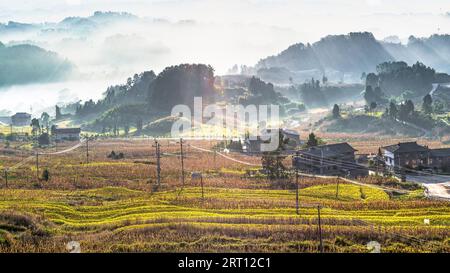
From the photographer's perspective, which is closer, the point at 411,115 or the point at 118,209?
the point at 118,209

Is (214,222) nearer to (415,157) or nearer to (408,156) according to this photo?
(408,156)

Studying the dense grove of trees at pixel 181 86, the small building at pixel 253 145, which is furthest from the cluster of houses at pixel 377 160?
the dense grove of trees at pixel 181 86

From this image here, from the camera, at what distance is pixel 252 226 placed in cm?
3178

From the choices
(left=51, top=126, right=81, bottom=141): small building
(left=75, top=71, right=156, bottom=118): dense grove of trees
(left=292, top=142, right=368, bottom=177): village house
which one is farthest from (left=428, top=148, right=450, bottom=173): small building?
(left=75, top=71, right=156, bottom=118): dense grove of trees

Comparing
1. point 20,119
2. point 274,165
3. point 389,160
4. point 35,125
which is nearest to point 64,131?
point 35,125

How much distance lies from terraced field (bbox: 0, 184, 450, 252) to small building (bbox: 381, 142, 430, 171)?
18.1m

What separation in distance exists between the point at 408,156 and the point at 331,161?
33.4 feet

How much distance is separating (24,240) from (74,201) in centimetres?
1447

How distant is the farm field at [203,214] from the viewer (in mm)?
28609

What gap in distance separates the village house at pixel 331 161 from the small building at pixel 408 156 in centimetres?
440

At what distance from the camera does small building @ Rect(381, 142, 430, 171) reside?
63906 millimetres

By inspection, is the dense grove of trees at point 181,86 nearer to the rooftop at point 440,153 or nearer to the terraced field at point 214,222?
the rooftop at point 440,153
